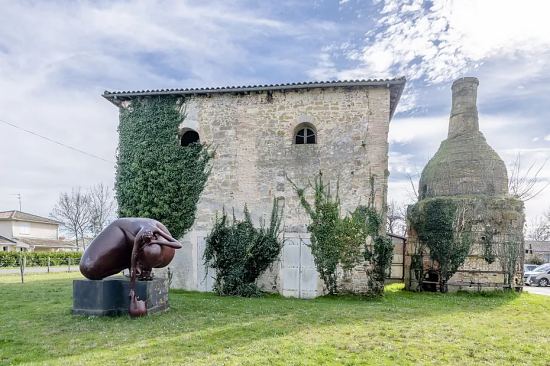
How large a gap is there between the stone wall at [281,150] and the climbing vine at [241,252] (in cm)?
37

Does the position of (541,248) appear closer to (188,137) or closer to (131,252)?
(188,137)

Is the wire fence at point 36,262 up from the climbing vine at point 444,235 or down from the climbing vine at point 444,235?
down

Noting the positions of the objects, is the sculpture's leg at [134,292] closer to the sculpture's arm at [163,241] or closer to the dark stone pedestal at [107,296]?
the dark stone pedestal at [107,296]

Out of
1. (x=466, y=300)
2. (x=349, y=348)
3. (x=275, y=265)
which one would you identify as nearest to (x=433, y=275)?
(x=466, y=300)

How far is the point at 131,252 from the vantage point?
823 centimetres

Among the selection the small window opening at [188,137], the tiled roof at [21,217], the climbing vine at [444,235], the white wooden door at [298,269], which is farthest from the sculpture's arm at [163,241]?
the tiled roof at [21,217]

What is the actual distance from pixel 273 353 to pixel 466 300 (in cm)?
931

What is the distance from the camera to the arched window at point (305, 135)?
12641 mm

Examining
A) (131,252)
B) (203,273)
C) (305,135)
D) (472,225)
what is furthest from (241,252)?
(472,225)

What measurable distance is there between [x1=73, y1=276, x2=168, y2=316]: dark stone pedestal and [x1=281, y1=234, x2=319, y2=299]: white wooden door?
15.8ft

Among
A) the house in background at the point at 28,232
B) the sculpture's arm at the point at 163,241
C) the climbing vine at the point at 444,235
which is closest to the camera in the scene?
the sculpture's arm at the point at 163,241

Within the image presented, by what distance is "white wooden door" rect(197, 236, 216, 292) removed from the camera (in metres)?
12.2

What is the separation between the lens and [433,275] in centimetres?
1446

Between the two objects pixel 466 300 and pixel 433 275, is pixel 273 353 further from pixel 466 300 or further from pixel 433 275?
pixel 433 275
